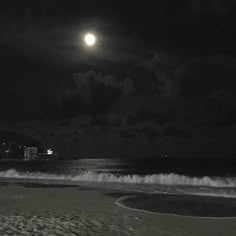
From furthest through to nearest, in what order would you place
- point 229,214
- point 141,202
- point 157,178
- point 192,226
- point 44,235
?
point 157,178, point 141,202, point 229,214, point 192,226, point 44,235

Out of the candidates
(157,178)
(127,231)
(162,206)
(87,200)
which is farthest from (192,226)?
(157,178)

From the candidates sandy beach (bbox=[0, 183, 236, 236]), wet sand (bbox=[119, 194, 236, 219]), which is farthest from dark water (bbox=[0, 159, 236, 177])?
sandy beach (bbox=[0, 183, 236, 236])

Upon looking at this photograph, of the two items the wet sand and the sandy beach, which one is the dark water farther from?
the sandy beach

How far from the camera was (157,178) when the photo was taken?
41812 millimetres

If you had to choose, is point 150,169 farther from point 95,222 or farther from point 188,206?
point 95,222

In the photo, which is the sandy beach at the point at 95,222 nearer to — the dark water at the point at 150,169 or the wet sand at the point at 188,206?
the wet sand at the point at 188,206

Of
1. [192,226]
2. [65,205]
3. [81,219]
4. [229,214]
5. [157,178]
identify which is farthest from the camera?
[157,178]

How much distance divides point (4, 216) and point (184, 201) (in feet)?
33.4

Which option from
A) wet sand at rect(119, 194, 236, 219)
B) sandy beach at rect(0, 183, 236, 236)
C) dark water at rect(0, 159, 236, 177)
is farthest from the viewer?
dark water at rect(0, 159, 236, 177)

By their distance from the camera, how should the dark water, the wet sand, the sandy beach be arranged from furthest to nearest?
the dark water → the wet sand → the sandy beach

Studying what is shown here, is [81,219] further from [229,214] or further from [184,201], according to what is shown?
[184,201]

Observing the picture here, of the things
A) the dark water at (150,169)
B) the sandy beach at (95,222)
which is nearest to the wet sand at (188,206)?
the sandy beach at (95,222)

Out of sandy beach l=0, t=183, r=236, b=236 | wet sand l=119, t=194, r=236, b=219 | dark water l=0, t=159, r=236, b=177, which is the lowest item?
sandy beach l=0, t=183, r=236, b=236

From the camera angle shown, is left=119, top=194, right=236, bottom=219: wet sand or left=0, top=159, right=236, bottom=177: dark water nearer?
left=119, top=194, right=236, bottom=219: wet sand
